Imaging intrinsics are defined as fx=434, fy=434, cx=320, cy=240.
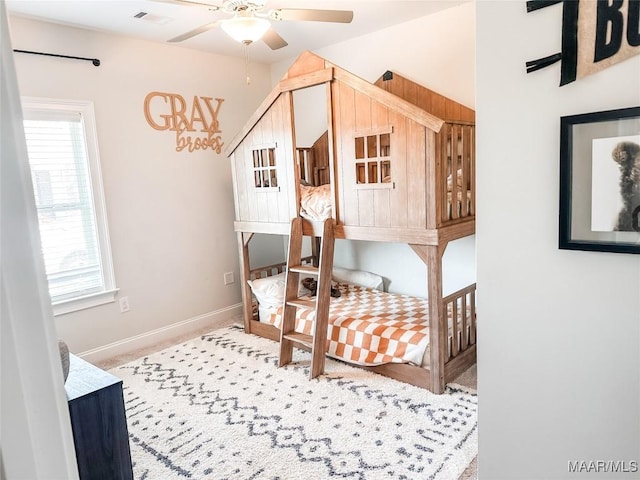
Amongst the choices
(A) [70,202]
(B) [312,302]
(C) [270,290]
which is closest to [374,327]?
(B) [312,302]

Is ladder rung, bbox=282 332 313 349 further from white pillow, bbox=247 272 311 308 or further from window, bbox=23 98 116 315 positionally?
window, bbox=23 98 116 315

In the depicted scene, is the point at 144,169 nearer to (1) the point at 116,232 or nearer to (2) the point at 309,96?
(1) the point at 116,232

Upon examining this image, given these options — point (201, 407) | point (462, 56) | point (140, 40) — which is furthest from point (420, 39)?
point (201, 407)

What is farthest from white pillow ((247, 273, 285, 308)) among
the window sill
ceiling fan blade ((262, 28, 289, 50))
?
ceiling fan blade ((262, 28, 289, 50))

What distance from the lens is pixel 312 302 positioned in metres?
3.07

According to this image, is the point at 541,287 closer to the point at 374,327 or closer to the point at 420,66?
the point at 374,327

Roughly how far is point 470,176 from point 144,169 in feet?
8.41

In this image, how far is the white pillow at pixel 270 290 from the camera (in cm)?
368

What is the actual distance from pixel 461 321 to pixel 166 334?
8.14ft

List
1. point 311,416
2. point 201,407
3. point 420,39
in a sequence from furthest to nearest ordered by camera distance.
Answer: point 420,39 → point 201,407 → point 311,416

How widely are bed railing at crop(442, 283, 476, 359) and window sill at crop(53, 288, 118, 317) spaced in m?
Answer: 2.55

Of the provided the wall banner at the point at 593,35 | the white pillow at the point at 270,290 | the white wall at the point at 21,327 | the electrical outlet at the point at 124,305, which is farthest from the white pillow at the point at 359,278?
the white wall at the point at 21,327

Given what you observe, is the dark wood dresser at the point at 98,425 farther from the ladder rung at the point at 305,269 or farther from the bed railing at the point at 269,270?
the bed railing at the point at 269,270

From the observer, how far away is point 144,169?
3602 mm
